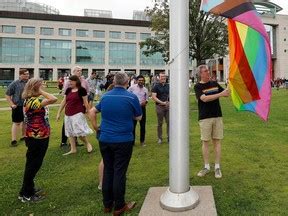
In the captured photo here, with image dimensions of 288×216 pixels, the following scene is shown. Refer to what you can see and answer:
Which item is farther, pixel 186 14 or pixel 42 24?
pixel 42 24

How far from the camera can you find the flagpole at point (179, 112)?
14.8 ft

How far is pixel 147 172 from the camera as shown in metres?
6.65

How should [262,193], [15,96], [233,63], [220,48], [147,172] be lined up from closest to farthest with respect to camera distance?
1. [233,63]
2. [262,193]
3. [147,172]
4. [15,96]
5. [220,48]

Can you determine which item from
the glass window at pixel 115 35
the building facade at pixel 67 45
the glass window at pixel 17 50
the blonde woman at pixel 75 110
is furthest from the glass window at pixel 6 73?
the blonde woman at pixel 75 110

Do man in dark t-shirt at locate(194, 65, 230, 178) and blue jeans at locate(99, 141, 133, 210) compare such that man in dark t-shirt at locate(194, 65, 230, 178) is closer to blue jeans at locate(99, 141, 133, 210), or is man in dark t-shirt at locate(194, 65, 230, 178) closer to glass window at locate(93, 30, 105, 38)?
blue jeans at locate(99, 141, 133, 210)

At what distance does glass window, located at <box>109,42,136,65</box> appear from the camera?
78.8 m

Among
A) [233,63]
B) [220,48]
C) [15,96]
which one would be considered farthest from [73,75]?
[220,48]

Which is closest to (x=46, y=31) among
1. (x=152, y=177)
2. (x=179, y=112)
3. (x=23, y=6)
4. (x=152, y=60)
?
(x=152, y=60)

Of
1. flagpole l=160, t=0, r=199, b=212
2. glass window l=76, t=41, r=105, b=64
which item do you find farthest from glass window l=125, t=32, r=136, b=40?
flagpole l=160, t=0, r=199, b=212

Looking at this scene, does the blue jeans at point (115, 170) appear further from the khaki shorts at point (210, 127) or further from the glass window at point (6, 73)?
the glass window at point (6, 73)

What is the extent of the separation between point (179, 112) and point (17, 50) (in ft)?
247

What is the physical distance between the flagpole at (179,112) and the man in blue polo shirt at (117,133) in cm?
55

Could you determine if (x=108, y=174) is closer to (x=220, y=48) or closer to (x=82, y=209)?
(x=82, y=209)

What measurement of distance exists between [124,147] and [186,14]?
1.91 m
